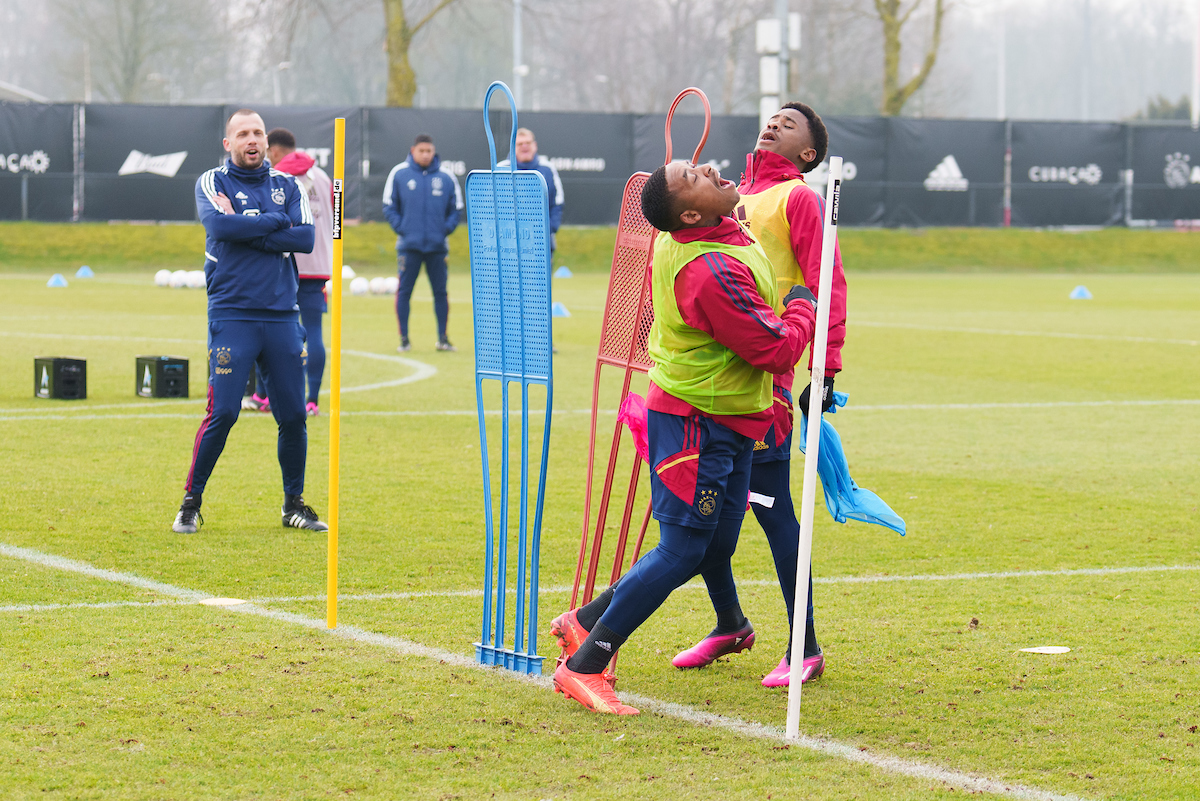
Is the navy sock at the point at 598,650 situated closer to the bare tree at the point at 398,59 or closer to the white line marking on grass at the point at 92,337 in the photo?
the white line marking on grass at the point at 92,337

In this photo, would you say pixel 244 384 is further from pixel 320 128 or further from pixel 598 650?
pixel 320 128

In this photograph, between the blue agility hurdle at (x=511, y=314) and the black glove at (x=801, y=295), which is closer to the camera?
the black glove at (x=801, y=295)

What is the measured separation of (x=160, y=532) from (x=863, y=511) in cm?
373

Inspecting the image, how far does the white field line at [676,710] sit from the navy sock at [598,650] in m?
0.24

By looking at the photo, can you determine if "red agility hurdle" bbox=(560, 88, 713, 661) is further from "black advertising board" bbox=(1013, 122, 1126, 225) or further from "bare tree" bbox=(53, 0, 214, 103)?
"bare tree" bbox=(53, 0, 214, 103)

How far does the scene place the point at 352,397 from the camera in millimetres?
12312

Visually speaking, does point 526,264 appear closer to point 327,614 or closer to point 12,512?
point 327,614

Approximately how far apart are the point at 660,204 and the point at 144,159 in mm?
28142

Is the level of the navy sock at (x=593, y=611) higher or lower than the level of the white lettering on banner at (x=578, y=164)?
lower

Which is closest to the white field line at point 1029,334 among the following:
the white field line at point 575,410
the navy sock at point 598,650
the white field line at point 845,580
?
the white field line at point 575,410

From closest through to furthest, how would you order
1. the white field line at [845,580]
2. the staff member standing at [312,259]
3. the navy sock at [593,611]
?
the navy sock at [593,611] < the white field line at [845,580] < the staff member standing at [312,259]

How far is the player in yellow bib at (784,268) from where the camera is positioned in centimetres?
485

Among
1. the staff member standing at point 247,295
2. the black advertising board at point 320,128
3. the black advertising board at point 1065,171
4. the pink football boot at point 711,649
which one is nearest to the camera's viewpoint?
the pink football boot at point 711,649

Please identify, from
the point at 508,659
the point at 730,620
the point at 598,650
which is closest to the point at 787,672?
the point at 730,620
